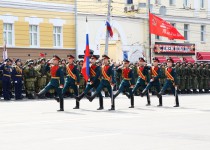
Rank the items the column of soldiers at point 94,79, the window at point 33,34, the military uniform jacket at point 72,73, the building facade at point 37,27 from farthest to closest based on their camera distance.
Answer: the window at point 33,34 → the building facade at point 37,27 → the military uniform jacket at point 72,73 → the column of soldiers at point 94,79

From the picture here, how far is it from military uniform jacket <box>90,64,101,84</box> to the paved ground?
1269 millimetres

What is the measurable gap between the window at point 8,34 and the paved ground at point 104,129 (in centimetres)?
1917

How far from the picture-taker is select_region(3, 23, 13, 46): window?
39.2 meters

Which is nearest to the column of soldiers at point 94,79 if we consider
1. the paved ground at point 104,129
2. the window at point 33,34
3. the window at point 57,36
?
the paved ground at point 104,129

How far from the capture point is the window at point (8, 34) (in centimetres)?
3925

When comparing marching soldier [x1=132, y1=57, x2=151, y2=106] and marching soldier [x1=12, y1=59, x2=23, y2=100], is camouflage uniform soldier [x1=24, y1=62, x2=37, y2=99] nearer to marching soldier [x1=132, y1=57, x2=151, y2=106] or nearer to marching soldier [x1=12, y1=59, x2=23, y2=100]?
marching soldier [x1=12, y1=59, x2=23, y2=100]

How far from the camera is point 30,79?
1104 inches

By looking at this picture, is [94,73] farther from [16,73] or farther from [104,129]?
[104,129]

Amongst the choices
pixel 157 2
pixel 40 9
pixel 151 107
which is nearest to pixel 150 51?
pixel 157 2

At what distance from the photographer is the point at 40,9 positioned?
135ft

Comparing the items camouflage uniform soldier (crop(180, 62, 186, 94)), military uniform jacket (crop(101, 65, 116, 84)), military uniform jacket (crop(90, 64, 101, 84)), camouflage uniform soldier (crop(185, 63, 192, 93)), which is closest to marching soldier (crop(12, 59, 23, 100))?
military uniform jacket (crop(90, 64, 101, 84))

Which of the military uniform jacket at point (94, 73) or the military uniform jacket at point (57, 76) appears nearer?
the military uniform jacket at point (57, 76)

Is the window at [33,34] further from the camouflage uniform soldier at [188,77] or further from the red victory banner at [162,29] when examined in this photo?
the camouflage uniform soldier at [188,77]

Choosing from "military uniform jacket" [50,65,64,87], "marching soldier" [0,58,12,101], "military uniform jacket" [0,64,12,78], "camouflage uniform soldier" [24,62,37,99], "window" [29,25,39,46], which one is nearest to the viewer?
"military uniform jacket" [50,65,64,87]
